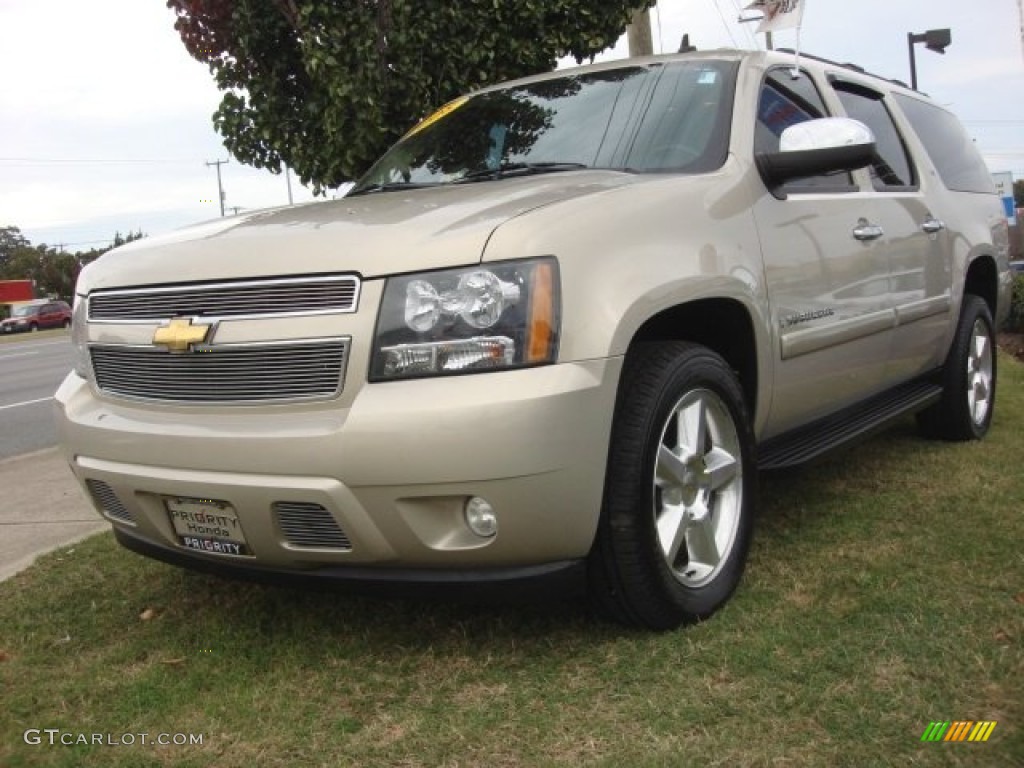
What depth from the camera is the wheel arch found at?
10.0ft

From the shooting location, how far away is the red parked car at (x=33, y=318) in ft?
152

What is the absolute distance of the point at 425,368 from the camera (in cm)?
244

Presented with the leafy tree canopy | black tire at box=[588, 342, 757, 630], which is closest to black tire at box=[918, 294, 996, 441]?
black tire at box=[588, 342, 757, 630]

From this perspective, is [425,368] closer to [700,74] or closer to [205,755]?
[205,755]

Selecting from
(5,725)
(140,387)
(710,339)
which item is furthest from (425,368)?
(5,725)

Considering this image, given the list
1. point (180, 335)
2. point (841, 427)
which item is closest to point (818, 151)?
point (841, 427)

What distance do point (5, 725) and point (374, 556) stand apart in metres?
1.10

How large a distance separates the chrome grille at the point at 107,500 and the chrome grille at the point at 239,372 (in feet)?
1.01

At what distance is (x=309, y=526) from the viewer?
2.56 meters

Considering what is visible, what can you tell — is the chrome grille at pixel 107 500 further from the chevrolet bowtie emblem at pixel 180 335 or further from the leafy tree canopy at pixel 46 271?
the leafy tree canopy at pixel 46 271

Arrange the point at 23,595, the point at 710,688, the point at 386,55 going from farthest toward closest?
1. the point at 386,55
2. the point at 23,595
3. the point at 710,688

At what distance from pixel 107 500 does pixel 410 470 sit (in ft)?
3.91

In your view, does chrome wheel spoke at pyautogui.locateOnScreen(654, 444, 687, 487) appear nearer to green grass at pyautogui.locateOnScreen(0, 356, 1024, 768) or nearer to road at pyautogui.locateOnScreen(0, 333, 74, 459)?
green grass at pyautogui.locateOnScreen(0, 356, 1024, 768)

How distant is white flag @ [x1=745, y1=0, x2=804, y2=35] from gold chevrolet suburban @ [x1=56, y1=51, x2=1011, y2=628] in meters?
0.51
